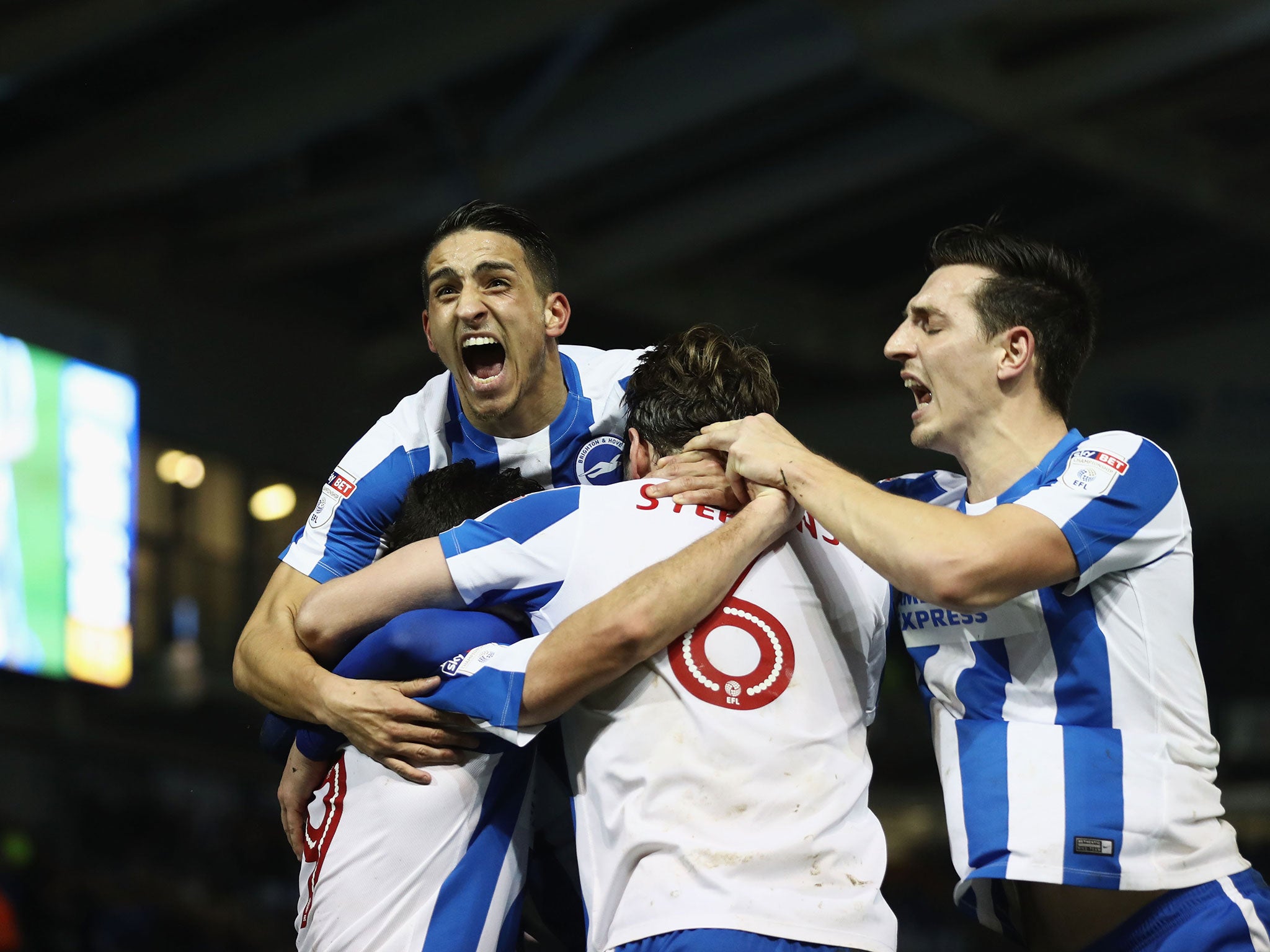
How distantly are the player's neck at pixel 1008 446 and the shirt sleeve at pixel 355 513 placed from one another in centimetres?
154

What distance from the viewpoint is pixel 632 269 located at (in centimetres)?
1631

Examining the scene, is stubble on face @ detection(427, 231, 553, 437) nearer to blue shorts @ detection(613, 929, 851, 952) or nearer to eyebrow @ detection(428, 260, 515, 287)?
eyebrow @ detection(428, 260, 515, 287)

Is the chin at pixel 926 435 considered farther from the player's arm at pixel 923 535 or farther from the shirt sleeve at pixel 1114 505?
the player's arm at pixel 923 535

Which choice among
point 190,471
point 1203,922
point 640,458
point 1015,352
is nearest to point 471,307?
point 640,458

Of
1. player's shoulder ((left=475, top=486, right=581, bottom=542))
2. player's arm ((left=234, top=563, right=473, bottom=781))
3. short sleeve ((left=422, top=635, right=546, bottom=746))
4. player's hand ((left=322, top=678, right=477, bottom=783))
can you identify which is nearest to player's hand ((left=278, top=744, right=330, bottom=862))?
player's arm ((left=234, top=563, right=473, bottom=781))

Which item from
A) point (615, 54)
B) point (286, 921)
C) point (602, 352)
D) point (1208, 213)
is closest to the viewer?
point (602, 352)

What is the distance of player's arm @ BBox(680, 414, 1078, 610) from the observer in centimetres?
276

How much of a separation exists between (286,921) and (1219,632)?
12.6m

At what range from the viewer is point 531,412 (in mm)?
3988

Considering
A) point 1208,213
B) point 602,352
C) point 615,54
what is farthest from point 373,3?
point 1208,213

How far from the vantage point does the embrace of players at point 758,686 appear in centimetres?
261

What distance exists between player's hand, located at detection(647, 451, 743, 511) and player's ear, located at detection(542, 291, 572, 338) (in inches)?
45.2

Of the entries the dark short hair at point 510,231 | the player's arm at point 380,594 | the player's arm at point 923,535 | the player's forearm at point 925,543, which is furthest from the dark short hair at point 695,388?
the dark short hair at point 510,231

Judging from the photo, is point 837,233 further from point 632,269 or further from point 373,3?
point 373,3
